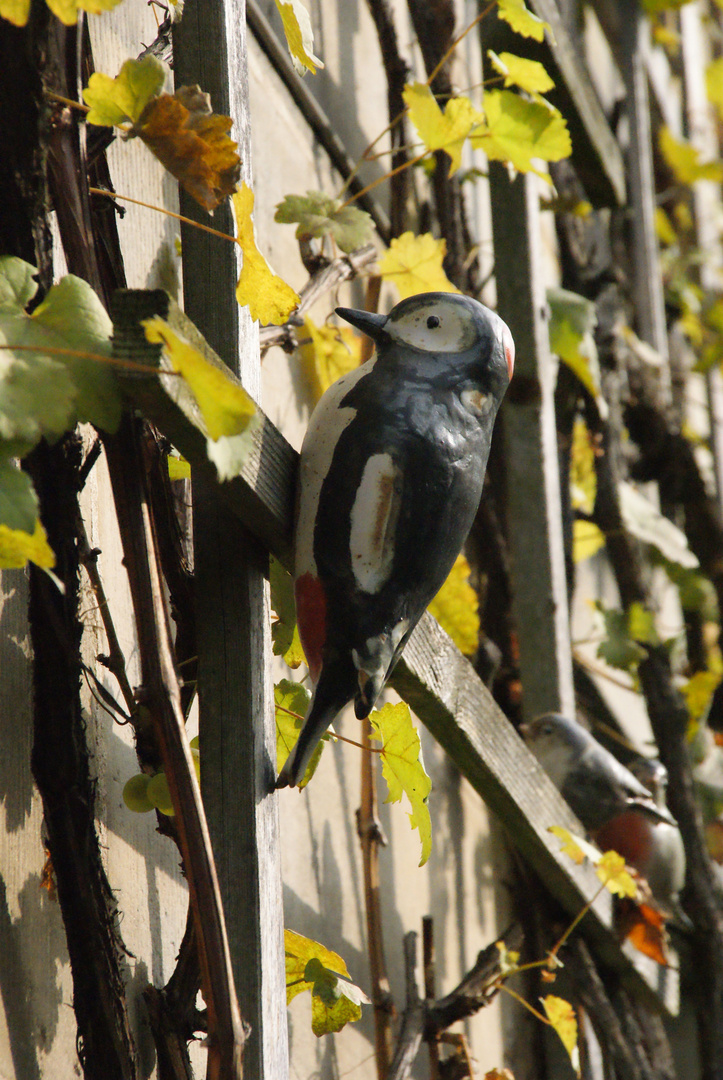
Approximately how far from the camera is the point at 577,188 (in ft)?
7.26

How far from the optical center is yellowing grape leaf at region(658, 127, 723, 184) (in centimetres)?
310

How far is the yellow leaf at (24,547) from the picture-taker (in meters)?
0.52

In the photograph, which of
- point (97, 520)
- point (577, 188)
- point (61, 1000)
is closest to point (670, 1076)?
point (61, 1000)

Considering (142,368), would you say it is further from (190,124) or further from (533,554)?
(533,554)

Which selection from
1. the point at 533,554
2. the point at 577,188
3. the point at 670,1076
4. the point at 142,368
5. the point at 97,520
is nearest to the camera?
the point at 142,368

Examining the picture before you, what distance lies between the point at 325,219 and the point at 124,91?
48 cm

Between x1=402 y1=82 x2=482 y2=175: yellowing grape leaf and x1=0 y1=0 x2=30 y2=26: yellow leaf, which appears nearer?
x1=0 y1=0 x2=30 y2=26: yellow leaf

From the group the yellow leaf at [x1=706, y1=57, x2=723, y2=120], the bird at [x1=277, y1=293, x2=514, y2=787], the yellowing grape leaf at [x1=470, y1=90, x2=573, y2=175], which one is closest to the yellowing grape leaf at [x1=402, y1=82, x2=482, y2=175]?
the yellowing grape leaf at [x1=470, y1=90, x2=573, y2=175]

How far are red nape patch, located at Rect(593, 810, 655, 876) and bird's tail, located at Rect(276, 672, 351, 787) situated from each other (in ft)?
2.93

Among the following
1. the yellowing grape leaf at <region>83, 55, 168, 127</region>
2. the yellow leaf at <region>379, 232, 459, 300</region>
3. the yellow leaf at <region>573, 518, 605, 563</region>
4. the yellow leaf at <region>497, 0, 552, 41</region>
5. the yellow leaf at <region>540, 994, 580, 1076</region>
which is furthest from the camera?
the yellow leaf at <region>573, 518, 605, 563</region>

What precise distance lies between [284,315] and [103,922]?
0.43m

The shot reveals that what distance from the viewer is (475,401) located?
2.50ft

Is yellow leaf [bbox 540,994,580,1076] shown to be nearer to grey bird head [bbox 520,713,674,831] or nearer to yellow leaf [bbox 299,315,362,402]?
grey bird head [bbox 520,713,674,831]

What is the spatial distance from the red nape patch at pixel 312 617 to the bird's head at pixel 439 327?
182 millimetres
